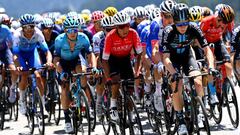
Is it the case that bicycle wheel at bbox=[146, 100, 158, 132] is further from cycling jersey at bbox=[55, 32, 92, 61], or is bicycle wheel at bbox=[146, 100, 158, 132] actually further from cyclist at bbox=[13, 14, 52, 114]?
cyclist at bbox=[13, 14, 52, 114]

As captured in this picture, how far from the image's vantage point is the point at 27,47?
10961 millimetres

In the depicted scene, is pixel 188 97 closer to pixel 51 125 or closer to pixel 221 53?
pixel 221 53

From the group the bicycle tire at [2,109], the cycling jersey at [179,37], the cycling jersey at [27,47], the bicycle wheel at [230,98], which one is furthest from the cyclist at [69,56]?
the bicycle wheel at [230,98]

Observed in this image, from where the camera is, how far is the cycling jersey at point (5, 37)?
11.9m

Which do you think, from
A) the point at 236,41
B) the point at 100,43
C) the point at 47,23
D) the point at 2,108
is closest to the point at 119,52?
the point at 100,43

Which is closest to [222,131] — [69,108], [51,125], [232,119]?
[232,119]

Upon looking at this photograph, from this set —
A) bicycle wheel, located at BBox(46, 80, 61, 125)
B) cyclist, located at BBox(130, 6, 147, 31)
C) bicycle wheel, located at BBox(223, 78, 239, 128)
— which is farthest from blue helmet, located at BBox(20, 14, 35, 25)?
cyclist, located at BBox(130, 6, 147, 31)

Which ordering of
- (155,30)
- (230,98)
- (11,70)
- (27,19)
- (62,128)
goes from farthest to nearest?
(11,70)
(62,128)
(27,19)
(155,30)
(230,98)

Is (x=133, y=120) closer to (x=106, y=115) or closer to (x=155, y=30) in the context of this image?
(x=106, y=115)

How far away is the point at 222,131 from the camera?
30.5 ft

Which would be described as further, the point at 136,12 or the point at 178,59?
the point at 136,12

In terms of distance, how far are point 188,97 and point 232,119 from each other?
83.3 inches

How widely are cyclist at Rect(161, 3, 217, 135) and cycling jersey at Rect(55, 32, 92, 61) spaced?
232cm

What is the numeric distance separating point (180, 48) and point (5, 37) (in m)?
5.08
